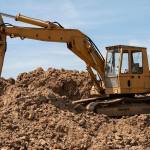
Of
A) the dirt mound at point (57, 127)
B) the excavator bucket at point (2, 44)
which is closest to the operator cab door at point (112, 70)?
the dirt mound at point (57, 127)

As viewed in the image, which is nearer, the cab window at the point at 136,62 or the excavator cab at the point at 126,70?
the excavator cab at the point at 126,70

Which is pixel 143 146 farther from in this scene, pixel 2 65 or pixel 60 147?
pixel 2 65

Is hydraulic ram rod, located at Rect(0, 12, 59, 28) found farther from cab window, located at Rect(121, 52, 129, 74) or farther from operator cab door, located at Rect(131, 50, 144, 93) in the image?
operator cab door, located at Rect(131, 50, 144, 93)

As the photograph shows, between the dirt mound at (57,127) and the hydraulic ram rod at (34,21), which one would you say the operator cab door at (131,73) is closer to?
the dirt mound at (57,127)

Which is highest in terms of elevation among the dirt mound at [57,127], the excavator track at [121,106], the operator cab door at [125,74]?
the operator cab door at [125,74]

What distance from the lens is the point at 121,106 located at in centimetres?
2012

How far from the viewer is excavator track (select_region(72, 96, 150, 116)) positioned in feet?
65.1

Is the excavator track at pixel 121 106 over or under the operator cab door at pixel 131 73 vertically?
under

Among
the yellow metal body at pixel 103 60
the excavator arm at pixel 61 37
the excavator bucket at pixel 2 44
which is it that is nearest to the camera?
the excavator bucket at pixel 2 44

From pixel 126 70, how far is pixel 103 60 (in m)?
1.22

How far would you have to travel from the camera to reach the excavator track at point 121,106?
65.1ft

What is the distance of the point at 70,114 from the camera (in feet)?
57.1

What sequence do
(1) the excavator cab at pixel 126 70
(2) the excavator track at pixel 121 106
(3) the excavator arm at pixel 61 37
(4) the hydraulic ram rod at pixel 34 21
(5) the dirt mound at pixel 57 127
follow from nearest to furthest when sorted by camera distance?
(5) the dirt mound at pixel 57 127 → (3) the excavator arm at pixel 61 37 → (4) the hydraulic ram rod at pixel 34 21 → (2) the excavator track at pixel 121 106 → (1) the excavator cab at pixel 126 70

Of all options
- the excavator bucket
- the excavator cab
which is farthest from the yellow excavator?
the excavator bucket
